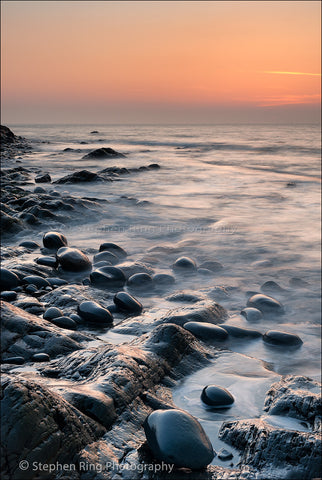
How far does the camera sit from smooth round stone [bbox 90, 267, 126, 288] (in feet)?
13.5

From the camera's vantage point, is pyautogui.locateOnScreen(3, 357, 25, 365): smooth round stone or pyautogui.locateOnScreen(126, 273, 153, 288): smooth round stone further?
pyautogui.locateOnScreen(126, 273, 153, 288): smooth round stone

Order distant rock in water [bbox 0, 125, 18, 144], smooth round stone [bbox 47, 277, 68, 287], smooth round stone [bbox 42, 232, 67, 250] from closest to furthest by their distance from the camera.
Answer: smooth round stone [bbox 47, 277, 68, 287] → smooth round stone [bbox 42, 232, 67, 250] → distant rock in water [bbox 0, 125, 18, 144]

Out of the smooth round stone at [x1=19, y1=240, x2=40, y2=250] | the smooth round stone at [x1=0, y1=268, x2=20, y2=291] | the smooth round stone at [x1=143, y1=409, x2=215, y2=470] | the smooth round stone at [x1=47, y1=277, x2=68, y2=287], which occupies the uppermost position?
the smooth round stone at [x1=19, y1=240, x2=40, y2=250]

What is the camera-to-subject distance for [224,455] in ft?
5.51

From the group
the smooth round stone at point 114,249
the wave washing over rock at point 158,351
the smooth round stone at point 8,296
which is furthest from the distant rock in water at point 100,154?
the smooth round stone at point 8,296

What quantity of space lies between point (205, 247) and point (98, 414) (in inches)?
178

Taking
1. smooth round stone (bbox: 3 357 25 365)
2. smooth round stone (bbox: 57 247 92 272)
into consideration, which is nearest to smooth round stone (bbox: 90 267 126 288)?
smooth round stone (bbox: 57 247 92 272)

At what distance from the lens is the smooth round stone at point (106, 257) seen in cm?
504

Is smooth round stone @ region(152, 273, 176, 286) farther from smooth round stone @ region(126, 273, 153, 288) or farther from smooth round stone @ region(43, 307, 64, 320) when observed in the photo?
smooth round stone @ region(43, 307, 64, 320)

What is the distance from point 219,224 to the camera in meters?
7.66

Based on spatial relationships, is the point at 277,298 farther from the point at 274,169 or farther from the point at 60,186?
the point at 274,169

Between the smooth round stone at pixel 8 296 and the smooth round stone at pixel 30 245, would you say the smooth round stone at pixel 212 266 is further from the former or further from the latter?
the smooth round stone at pixel 8 296

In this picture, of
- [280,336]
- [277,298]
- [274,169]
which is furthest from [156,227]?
[274,169]

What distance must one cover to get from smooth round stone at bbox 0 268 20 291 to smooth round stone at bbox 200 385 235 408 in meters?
2.22
